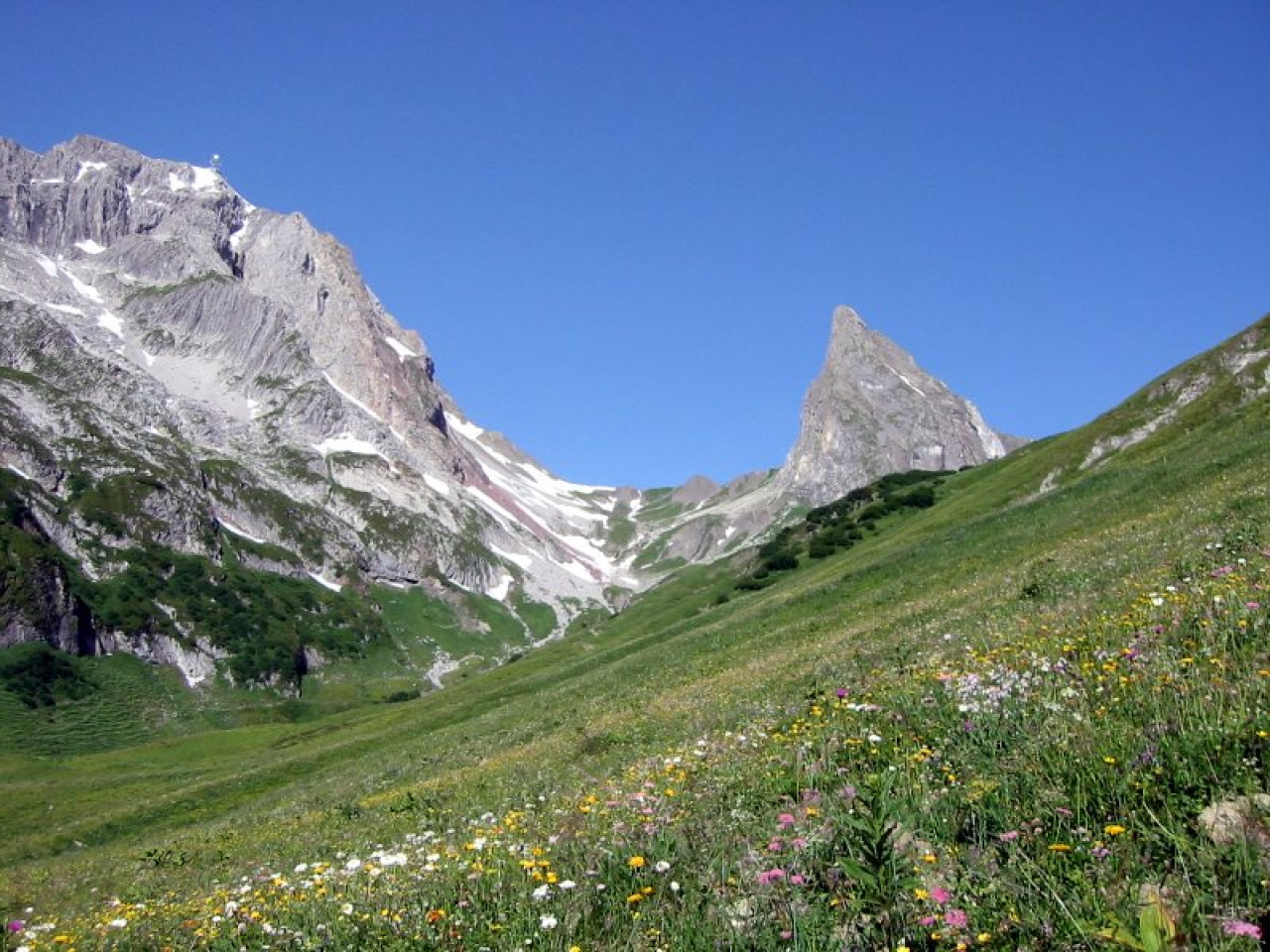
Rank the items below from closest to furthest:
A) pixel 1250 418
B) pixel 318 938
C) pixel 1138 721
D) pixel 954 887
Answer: pixel 954 887 < pixel 318 938 < pixel 1138 721 < pixel 1250 418

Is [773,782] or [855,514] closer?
[773,782]

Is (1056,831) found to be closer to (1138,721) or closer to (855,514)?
(1138,721)

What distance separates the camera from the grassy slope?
1602 cm

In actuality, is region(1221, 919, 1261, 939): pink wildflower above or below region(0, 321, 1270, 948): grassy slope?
below

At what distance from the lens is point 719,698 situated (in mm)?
23516

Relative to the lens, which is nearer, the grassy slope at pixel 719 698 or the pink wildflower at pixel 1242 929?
the pink wildflower at pixel 1242 929

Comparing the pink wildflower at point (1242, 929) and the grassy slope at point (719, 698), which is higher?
the grassy slope at point (719, 698)

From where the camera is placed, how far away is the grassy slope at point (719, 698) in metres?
16.0

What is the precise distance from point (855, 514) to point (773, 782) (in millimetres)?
101758

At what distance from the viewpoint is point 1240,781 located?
6.61 metres

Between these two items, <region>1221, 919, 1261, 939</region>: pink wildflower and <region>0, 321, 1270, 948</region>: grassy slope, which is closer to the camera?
<region>1221, 919, 1261, 939</region>: pink wildflower

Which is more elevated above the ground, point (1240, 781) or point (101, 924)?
point (101, 924)

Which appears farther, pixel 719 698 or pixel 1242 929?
pixel 719 698

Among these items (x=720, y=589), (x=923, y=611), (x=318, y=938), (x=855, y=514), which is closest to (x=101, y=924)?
(x=318, y=938)
